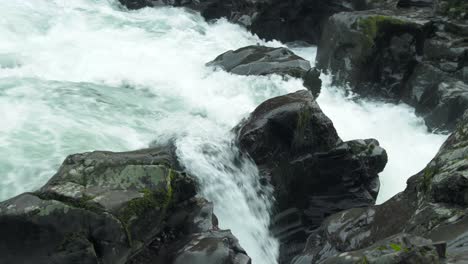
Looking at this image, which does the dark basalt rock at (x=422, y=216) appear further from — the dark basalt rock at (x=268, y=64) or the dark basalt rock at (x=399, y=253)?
the dark basalt rock at (x=268, y=64)

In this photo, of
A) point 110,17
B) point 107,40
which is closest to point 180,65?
point 107,40

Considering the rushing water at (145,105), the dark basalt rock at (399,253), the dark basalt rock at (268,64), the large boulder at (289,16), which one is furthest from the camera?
the large boulder at (289,16)

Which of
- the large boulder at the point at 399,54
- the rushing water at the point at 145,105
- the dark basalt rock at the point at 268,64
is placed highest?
the large boulder at the point at 399,54

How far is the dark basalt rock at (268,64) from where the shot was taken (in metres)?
12.4

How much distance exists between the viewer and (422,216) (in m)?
5.82

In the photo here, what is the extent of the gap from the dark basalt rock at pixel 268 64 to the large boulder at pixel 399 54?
3.46 feet

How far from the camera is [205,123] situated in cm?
964

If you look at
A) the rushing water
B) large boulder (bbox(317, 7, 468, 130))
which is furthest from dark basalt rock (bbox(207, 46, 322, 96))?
large boulder (bbox(317, 7, 468, 130))

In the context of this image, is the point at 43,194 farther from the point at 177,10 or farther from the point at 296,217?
the point at 177,10

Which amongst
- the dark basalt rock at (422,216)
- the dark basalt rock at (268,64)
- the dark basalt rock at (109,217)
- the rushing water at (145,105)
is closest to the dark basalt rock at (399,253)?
the dark basalt rock at (422,216)

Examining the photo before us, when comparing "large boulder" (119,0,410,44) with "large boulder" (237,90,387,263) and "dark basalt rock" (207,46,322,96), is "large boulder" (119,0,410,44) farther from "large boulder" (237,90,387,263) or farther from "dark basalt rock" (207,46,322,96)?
"large boulder" (237,90,387,263)

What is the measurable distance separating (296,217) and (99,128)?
3.81 meters

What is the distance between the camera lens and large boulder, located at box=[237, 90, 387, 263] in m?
8.41

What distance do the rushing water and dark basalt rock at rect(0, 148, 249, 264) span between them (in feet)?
4.96
